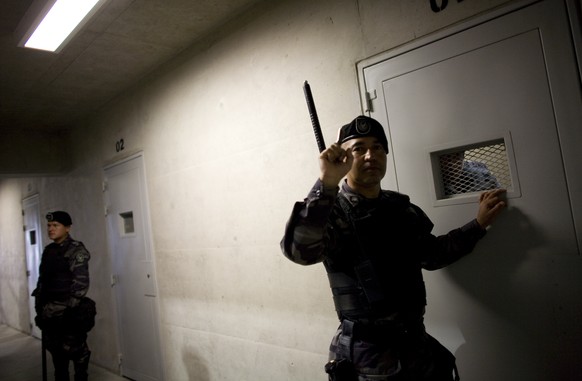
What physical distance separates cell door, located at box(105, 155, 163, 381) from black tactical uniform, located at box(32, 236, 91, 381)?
18.3 inches

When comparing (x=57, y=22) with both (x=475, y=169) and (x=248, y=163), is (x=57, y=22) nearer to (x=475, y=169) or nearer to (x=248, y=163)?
(x=248, y=163)

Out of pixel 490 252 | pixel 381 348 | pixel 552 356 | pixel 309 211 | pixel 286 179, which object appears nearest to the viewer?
pixel 309 211

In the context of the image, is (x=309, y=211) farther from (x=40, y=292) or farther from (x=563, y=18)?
A: (x=40, y=292)

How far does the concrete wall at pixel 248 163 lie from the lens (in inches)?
74.2

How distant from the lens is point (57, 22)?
6.73 ft

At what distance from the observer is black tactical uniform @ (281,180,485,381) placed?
3.96 ft

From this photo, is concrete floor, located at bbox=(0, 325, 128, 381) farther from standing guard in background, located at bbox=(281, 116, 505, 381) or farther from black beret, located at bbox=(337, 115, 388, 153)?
black beret, located at bbox=(337, 115, 388, 153)

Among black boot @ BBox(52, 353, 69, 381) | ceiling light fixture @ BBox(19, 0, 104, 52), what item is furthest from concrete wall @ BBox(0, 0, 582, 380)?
black boot @ BBox(52, 353, 69, 381)

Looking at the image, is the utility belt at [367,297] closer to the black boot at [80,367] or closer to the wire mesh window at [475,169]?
the wire mesh window at [475,169]

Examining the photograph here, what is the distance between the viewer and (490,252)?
1.44 meters

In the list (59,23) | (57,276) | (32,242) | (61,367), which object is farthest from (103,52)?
(32,242)

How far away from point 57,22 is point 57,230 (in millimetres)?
2027

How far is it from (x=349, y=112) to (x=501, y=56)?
71cm

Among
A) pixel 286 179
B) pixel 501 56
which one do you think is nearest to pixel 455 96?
pixel 501 56
